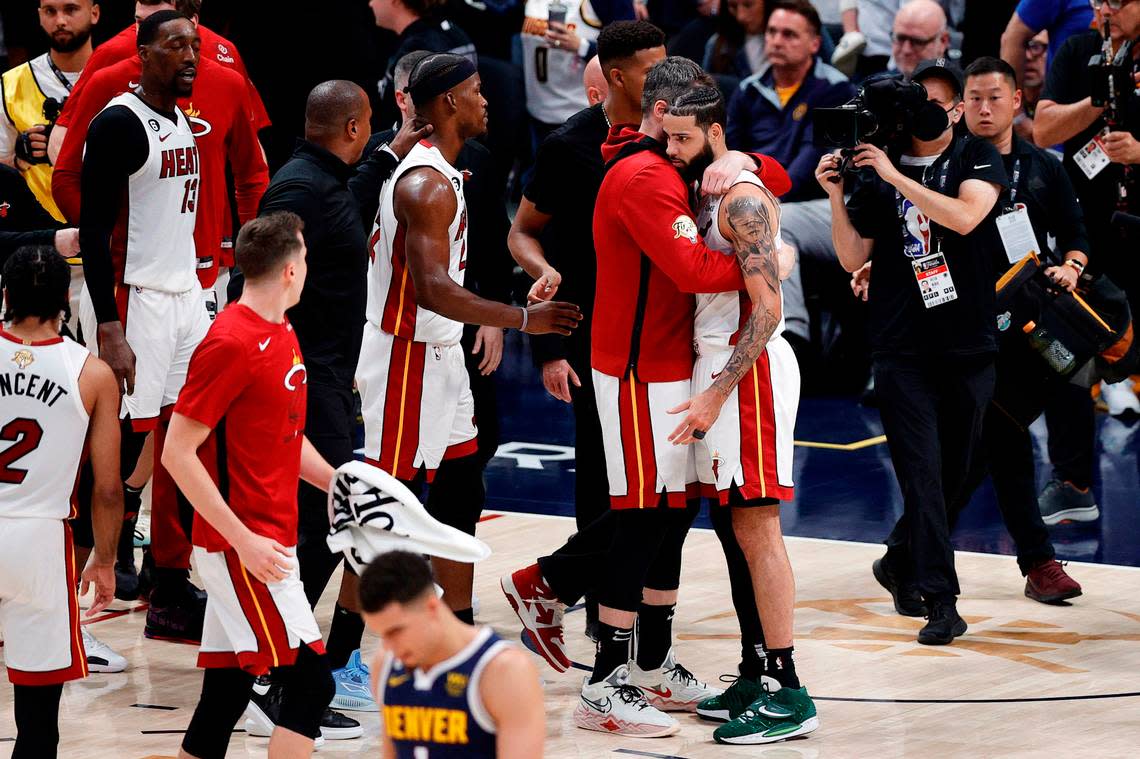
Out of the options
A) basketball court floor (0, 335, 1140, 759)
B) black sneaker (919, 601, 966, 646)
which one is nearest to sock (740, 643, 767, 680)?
basketball court floor (0, 335, 1140, 759)

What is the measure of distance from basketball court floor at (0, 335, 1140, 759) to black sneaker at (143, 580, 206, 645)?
6cm

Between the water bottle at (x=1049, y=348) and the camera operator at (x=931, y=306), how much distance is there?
2.35 ft

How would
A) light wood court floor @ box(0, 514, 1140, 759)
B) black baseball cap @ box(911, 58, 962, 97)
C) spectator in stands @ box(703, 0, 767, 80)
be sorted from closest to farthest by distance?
light wood court floor @ box(0, 514, 1140, 759) → black baseball cap @ box(911, 58, 962, 97) → spectator in stands @ box(703, 0, 767, 80)

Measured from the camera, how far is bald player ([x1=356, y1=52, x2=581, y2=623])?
5.92m

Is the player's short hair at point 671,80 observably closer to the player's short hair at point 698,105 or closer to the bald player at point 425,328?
the player's short hair at point 698,105

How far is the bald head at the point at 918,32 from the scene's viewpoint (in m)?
11.1

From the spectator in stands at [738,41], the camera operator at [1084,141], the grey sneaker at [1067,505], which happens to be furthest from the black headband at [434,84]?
the spectator in stands at [738,41]

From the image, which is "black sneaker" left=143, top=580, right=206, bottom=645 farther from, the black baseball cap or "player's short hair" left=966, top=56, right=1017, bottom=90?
"player's short hair" left=966, top=56, right=1017, bottom=90

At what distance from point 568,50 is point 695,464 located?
7.32 meters

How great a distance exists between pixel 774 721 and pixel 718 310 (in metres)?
1.36

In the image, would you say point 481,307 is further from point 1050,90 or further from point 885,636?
point 1050,90

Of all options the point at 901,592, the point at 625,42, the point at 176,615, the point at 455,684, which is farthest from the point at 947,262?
the point at 455,684

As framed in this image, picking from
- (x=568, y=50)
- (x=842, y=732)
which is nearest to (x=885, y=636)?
(x=842, y=732)

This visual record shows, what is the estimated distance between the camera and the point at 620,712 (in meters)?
5.66
